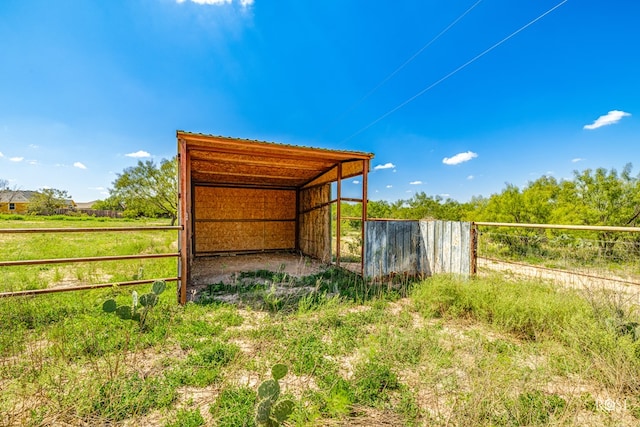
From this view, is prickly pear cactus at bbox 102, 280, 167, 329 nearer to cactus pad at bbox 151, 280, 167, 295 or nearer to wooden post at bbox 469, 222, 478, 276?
cactus pad at bbox 151, 280, 167, 295

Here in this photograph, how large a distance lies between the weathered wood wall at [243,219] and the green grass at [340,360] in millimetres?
5897

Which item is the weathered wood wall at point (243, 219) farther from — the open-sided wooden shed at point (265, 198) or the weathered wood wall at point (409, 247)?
the weathered wood wall at point (409, 247)

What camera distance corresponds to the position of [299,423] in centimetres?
180

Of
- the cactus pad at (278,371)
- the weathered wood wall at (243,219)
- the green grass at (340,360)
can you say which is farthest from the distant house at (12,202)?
the cactus pad at (278,371)

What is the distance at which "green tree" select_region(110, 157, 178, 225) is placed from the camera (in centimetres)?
1631

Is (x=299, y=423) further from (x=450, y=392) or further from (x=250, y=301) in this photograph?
(x=250, y=301)

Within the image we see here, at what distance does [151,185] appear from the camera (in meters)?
17.1

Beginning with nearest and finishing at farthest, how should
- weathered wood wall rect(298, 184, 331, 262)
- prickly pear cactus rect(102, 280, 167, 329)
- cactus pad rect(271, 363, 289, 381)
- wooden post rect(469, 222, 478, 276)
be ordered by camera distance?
1. cactus pad rect(271, 363, 289, 381)
2. prickly pear cactus rect(102, 280, 167, 329)
3. wooden post rect(469, 222, 478, 276)
4. weathered wood wall rect(298, 184, 331, 262)

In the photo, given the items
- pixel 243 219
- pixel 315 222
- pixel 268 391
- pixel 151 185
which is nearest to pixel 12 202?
pixel 151 185

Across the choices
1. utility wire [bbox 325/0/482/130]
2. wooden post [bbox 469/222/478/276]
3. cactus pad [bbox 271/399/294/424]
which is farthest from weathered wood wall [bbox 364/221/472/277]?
utility wire [bbox 325/0/482/130]

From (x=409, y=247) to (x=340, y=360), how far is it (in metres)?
3.87

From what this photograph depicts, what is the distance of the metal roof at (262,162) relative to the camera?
5263 mm

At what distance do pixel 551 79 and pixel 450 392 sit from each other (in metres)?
10.9

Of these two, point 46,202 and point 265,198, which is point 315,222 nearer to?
point 265,198
